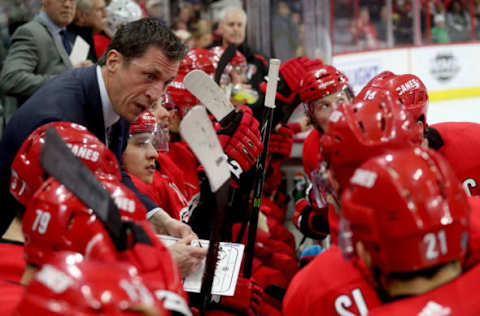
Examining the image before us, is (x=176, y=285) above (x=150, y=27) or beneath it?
beneath

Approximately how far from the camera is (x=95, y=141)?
5.24 feet

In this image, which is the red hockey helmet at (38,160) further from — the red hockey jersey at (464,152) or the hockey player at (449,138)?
the red hockey jersey at (464,152)

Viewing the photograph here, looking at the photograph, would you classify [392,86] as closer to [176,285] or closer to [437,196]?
[437,196]

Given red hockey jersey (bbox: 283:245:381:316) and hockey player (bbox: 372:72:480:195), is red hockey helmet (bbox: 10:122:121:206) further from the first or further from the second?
hockey player (bbox: 372:72:480:195)

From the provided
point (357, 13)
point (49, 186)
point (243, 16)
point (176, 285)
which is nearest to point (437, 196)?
point (176, 285)

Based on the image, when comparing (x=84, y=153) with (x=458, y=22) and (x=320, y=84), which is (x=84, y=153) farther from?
(x=458, y=22)

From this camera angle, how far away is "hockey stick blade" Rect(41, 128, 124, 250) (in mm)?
1312

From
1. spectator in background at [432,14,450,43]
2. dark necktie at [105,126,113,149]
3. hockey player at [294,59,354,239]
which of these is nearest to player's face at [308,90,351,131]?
hockey player at [294,59,354,239]

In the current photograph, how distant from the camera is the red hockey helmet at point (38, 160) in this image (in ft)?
5.07

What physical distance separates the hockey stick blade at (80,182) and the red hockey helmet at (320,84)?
2052 mm

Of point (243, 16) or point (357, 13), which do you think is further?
point (357, 13)

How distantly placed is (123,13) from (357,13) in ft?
18.8

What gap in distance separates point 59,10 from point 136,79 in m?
1.78

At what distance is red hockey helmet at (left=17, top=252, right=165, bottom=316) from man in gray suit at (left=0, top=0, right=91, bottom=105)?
8.91 feet
